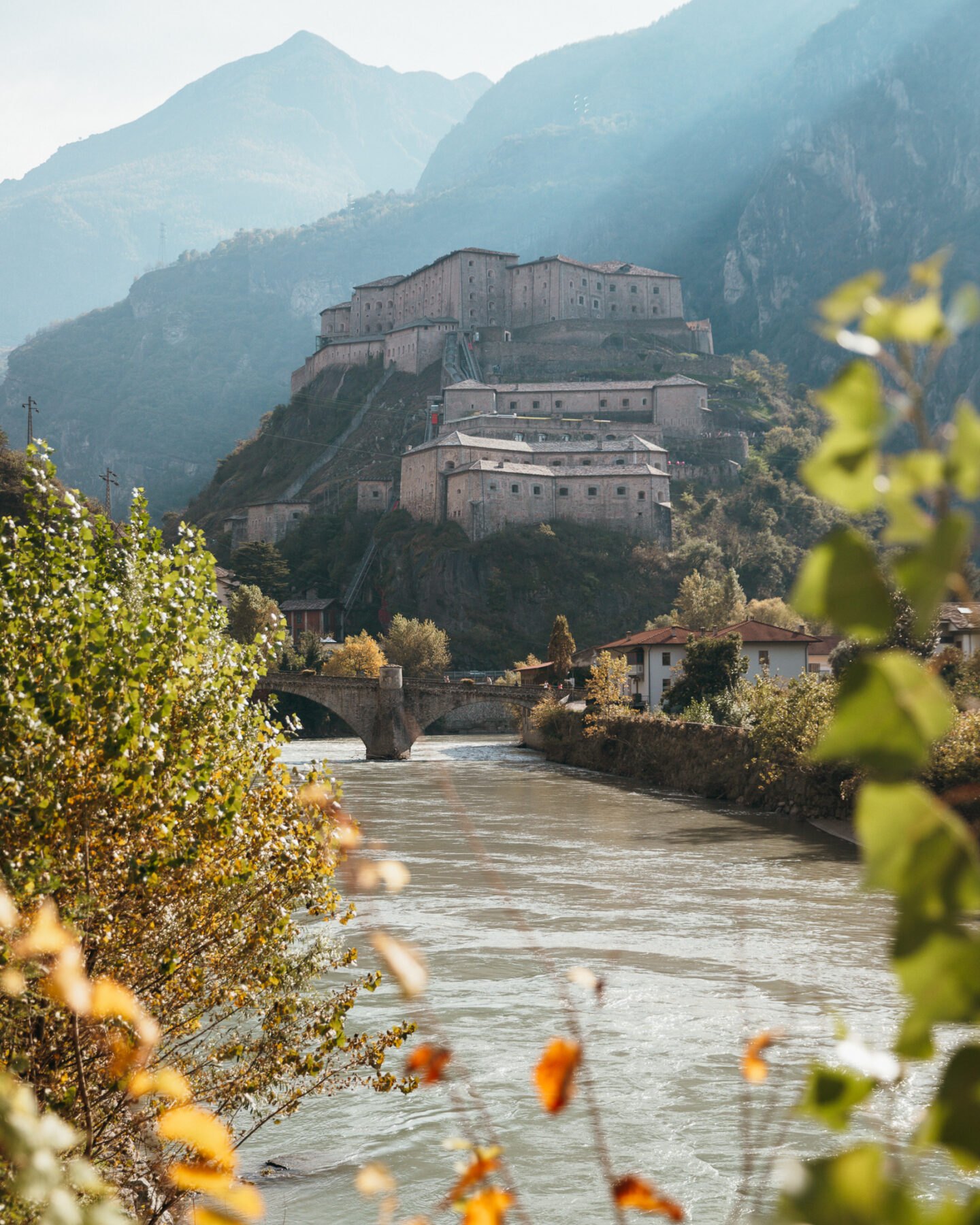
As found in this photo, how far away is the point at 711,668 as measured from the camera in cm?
4294

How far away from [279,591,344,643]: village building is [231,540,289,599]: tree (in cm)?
153

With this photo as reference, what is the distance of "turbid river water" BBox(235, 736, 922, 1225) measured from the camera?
884 cm

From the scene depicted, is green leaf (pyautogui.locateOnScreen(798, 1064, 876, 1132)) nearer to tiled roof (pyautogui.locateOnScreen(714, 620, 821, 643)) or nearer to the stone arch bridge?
tiled roof (pyautogui.locateOnScreen(714, 620, 821, 643))

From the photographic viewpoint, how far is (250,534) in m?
93.8

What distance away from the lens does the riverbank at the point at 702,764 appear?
2770cm

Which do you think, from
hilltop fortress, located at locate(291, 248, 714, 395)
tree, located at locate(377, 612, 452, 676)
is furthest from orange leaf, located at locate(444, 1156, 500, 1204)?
hilltop fortress, located at locate(291, 248, 714, 395)

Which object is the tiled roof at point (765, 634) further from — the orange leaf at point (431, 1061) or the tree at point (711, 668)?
the orange leaf at point (431, 1061)

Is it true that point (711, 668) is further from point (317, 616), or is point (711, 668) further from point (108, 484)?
point (317, 616)

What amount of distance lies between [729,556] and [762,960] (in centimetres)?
6883

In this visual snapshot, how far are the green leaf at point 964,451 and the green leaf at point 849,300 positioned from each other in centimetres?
11

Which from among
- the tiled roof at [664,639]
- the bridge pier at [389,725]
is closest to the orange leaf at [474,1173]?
the tiled roof at [664,639]

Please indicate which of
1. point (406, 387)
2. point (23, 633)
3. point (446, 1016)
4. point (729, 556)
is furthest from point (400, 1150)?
point (406, 387)

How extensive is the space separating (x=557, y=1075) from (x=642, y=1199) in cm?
15

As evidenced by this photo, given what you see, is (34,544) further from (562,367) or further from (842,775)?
(562,367)
